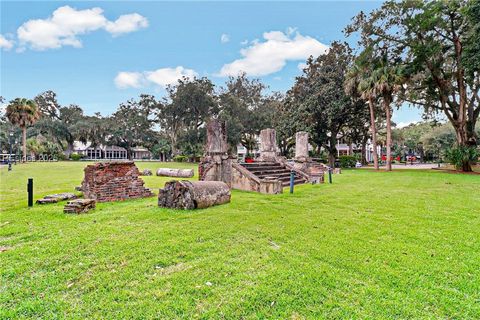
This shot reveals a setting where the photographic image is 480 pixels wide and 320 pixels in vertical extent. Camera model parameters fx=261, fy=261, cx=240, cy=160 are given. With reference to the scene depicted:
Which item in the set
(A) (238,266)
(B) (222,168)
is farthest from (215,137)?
(A) (238,266)

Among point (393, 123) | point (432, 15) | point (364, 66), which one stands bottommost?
point (393, 123)

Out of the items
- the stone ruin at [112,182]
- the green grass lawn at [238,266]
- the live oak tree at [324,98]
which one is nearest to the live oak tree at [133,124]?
the live oak tree at [324,98]

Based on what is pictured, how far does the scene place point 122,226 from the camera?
470 cm

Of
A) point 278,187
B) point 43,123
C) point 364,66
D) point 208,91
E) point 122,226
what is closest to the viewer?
point 122,226

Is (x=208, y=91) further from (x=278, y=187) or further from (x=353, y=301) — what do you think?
(x=353, y=301)

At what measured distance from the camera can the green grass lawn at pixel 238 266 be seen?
232 cm

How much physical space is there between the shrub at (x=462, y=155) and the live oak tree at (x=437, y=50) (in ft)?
0.96

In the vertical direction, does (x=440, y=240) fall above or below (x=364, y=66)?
below

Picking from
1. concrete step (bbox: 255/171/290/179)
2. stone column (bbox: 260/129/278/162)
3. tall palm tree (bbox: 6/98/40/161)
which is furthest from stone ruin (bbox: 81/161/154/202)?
tall palm tree (bbox: 6/98/40/161)

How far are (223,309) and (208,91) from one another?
116 ft

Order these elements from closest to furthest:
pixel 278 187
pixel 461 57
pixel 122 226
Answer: pixel 122 226
pixel 278 187
pixel 461 57

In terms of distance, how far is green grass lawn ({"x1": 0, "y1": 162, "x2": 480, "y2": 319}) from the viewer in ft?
7.61

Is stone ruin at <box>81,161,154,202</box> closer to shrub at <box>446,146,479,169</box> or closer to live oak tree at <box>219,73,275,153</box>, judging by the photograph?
shrub at <box>446,146,479,169</box>

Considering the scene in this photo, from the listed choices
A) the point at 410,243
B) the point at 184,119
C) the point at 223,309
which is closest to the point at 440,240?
the point at 410,243
